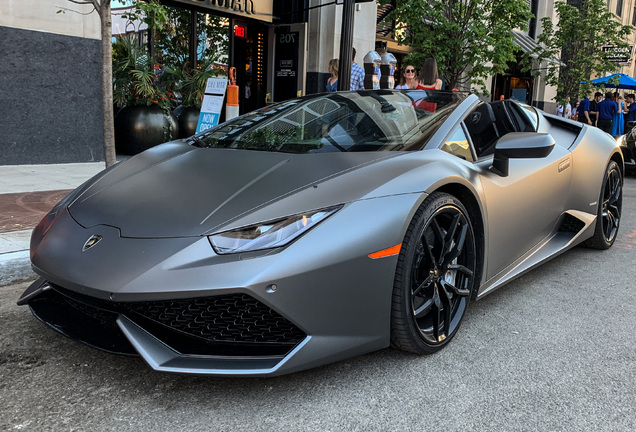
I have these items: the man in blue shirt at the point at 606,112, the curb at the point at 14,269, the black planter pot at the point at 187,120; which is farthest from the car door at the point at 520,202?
the man in blue shirt at the point at 606,112

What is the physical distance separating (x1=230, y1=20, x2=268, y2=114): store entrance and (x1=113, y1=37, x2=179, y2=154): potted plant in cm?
368

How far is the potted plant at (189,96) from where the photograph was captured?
9.68m

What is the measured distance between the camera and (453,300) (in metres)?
2.67

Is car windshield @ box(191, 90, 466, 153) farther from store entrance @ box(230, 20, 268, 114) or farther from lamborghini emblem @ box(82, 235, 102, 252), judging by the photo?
Answer: store entrance @ box(230, 20, 268, 114)

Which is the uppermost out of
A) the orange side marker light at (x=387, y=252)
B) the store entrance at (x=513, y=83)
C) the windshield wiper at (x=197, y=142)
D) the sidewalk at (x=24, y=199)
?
the store entrance at (x=513, y=83)

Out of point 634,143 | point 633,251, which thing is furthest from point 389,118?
point 634,143

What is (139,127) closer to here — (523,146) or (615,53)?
(523,146)

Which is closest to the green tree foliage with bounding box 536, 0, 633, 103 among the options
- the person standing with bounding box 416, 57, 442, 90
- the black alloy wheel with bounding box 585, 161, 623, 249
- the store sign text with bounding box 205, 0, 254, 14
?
the store sign text with bounding box 205, 0, 254, 14

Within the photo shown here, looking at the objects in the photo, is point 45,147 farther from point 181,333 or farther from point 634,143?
point 634,143

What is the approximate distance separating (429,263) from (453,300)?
31 centimetres

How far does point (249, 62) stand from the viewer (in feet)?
42.2

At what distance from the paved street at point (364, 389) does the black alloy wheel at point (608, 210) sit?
5.53 ft

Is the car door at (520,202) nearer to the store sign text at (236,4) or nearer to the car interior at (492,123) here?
A: the car interior at (492,123)

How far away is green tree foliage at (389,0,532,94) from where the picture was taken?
918cm
